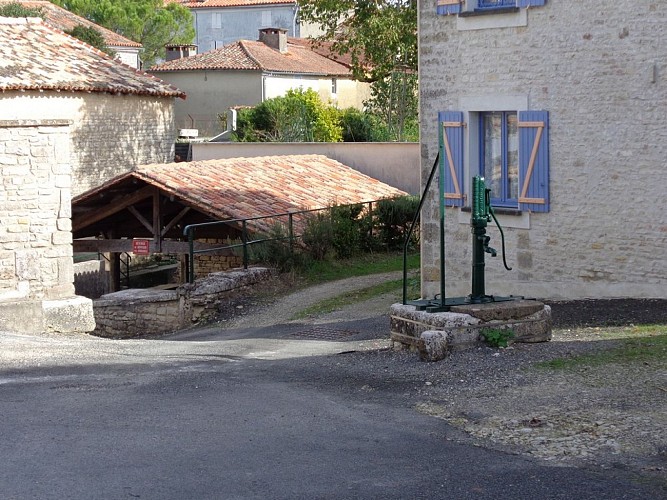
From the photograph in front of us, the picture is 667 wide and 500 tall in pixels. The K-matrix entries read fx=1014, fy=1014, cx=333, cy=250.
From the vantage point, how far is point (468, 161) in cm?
1346

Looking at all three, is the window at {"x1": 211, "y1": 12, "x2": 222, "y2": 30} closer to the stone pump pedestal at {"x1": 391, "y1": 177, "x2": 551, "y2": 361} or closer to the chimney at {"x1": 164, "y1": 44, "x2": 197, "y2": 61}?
the chimney at {"x1": 164, "y1": 44, "x2": 197, "y2": 61}

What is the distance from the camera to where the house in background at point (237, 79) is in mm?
42812

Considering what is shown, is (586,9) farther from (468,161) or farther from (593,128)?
(468,161)

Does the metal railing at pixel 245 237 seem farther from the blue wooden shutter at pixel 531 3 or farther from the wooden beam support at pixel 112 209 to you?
the blue wooden shutter at pixel 531 3

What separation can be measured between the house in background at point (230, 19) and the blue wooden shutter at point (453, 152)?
57660 mm

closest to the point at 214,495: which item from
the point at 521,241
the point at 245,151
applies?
the point at 521,241

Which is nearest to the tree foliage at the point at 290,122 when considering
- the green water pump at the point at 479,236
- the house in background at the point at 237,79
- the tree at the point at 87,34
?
the house in background at the point at 237,79

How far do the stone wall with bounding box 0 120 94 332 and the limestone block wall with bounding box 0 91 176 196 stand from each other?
15442 millimetres

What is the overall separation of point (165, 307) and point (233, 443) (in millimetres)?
9693

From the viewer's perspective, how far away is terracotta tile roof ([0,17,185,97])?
1105 inches

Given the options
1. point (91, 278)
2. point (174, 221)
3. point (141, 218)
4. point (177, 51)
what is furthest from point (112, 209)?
point (177, 51)

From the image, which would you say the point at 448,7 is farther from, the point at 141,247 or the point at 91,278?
the point at 91,278

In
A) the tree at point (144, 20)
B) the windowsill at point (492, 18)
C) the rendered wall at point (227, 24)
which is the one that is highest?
the rendered wall at point (227, 24)

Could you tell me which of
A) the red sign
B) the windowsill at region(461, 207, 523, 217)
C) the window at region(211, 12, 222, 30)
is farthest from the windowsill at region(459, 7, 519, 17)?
the window at region(211, 12, 222, 30)
